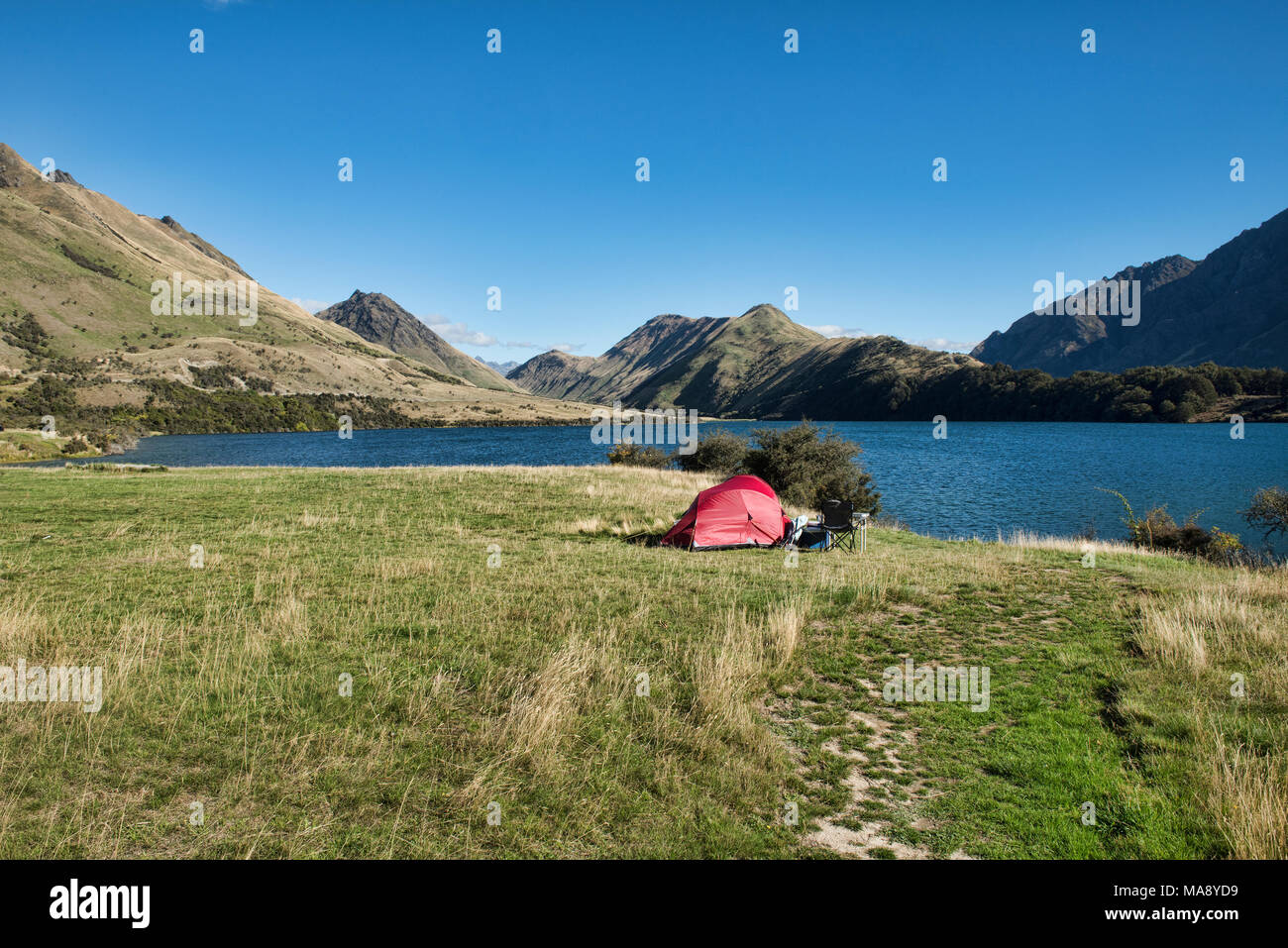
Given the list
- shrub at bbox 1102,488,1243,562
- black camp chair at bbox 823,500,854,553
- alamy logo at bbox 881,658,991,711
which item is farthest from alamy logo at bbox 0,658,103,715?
shrub at bbox 1102,488,1243,562

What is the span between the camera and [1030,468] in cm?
5703

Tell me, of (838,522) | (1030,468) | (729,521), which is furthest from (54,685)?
(1030,468)

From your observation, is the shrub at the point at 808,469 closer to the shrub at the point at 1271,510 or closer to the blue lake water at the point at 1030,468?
the blue lake water at the point at 1030,468

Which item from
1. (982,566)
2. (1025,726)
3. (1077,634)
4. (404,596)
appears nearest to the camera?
(1025,726)

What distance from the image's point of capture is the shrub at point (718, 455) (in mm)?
42438

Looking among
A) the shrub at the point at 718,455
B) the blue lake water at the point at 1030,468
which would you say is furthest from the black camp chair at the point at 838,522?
the shrub at the point at 718,455

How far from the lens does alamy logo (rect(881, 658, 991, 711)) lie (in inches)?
309
